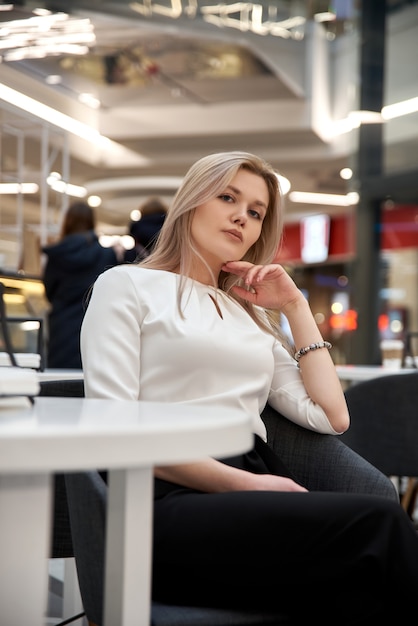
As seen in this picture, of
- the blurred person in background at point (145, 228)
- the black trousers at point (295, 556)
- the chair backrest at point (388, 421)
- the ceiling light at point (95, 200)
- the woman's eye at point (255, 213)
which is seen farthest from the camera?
the ceiling light at point (95, 200)

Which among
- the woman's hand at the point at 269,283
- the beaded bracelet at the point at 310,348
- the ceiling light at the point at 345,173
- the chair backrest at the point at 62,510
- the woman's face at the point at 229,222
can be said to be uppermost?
the ceiling light at the point at 345,173

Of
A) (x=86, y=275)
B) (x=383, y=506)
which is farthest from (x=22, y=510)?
(x=86, y=275)

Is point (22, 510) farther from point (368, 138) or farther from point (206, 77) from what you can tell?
point (206, 77)

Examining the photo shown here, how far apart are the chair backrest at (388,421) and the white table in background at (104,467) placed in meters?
1.77

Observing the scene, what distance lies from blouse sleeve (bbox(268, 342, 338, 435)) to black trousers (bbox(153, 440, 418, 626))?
49 cm

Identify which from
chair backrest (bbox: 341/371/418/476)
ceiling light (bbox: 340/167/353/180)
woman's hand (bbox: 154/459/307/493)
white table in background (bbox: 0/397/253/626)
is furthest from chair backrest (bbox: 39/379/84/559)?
ceiling light (bbox: 340/167/353/180)

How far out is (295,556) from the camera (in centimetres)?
120

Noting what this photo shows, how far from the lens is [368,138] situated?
8391mm

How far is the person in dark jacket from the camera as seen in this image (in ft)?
14.5

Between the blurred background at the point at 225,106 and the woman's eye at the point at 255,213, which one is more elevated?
the blurred background at the point at 225,106

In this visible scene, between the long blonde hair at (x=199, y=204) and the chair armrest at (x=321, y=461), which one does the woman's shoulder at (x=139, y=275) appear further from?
the chair armrest at (x=321, y=461)

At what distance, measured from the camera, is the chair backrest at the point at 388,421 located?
279 centimetres

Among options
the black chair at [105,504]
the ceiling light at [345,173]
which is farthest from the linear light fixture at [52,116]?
the black chair at [105,504]

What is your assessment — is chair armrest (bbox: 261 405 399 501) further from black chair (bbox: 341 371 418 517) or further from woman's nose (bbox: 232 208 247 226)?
black chair (bbox: 341 371 418 517)
